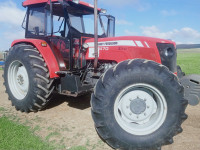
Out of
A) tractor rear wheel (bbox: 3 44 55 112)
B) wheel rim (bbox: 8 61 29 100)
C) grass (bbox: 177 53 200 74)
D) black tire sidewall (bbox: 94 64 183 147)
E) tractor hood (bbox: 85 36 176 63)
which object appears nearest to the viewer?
black tire sidewall (bbox: 94 64 183 147)

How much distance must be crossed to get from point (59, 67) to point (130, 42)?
4.95ft

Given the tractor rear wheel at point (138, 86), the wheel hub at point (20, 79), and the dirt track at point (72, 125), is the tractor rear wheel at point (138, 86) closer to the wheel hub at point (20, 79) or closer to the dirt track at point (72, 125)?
the dirt track at point (72, 125)

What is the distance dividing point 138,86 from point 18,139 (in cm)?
189

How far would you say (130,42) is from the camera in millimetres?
3252

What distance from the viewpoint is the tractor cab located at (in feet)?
12.3

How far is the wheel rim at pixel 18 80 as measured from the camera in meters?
4.07

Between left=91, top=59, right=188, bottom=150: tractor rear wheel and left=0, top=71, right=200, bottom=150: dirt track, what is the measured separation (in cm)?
24

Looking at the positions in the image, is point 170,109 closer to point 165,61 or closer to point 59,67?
point 165,61

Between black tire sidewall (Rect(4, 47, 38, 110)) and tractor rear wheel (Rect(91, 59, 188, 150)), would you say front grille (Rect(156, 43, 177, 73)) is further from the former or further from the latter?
black tire sidewall (Rect(4, 47, 38, 110))

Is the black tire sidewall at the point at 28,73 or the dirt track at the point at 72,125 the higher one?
the black tire sidewall at the point at 28,73

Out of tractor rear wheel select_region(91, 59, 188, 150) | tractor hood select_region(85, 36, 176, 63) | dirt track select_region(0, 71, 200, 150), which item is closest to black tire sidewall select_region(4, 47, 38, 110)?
dirt track select_region(0, 71, 200, 150)

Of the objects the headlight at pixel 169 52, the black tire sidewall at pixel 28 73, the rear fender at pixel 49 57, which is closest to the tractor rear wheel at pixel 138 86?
the headlight at pixel 169 52

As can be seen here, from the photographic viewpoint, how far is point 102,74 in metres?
2.71

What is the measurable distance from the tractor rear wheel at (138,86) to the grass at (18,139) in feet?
2.84
